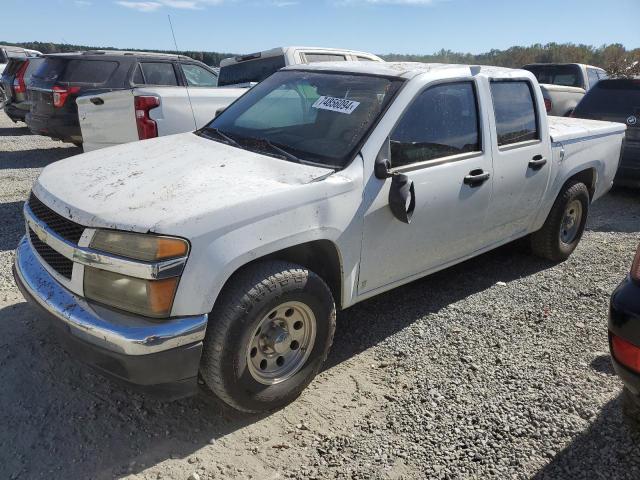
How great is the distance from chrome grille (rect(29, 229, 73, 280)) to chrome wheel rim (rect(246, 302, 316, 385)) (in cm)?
96

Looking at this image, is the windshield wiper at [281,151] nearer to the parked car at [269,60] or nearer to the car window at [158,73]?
the parked car at [269,60]

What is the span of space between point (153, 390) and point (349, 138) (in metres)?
1.74

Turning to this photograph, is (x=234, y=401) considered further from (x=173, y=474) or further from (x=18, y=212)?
(x=18, y=212)

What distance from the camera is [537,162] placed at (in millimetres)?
4164

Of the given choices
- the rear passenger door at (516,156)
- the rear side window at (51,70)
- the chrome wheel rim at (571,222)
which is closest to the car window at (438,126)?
the rear passenger door at (516,156)

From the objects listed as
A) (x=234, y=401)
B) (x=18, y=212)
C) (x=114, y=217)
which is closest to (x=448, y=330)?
(x=234, y=401)

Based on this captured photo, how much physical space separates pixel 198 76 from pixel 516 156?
7236mm

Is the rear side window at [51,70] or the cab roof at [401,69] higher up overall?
the cab roof at [401,69]

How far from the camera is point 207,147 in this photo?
3320mm

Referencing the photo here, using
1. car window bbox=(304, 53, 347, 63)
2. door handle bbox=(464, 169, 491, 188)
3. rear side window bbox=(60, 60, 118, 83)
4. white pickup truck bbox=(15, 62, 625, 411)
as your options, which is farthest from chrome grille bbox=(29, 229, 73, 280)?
rear side window bbox=(60, 60, 118, 83)

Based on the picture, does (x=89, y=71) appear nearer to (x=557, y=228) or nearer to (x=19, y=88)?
(x=19, y=88)

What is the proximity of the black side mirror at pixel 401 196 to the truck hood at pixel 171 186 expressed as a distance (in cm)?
41

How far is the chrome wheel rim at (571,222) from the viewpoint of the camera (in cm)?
500

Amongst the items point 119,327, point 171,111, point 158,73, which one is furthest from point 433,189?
point 158,73
